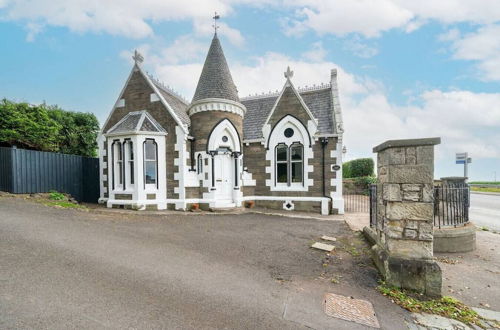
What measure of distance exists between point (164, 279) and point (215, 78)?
1004cm

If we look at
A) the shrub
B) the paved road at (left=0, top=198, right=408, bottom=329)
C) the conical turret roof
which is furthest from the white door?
the shrub

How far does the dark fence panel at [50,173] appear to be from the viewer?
9859 mm

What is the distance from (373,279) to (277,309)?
7.41ft

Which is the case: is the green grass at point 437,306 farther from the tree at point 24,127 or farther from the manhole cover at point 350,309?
the tree at point 24,127

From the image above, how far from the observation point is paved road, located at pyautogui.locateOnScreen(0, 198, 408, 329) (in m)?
2.66

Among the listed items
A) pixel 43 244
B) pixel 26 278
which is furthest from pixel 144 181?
pixel 26 278

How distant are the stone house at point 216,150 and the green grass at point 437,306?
7405mm

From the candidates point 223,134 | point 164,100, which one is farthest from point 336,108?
point 164,100

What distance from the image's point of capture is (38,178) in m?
10.7

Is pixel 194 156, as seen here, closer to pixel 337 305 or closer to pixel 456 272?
pixel 337 305

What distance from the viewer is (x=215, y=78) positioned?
37.1 feet

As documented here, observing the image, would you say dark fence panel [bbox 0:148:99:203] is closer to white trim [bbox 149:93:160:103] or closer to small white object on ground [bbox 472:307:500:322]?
white trim [bbox 149:93:160:103]

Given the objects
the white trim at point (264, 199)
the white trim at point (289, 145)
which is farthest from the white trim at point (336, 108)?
the white trim at point (264, 199)

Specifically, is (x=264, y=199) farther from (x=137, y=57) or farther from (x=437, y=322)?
(x=137, y=57)
